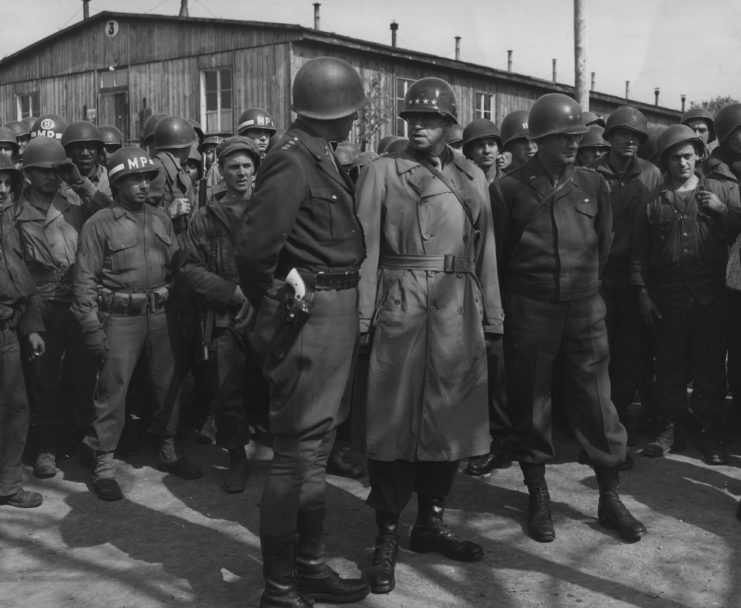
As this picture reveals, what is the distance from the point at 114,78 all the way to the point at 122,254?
827 inches

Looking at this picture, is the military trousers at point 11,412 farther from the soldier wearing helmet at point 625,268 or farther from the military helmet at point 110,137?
the soldier wearing helmet at point 625,268

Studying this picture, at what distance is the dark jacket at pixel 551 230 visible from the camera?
15.7 ft

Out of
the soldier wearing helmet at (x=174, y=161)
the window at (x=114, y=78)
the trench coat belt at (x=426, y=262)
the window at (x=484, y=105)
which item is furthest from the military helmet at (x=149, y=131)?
the window at (x=484, y=105)

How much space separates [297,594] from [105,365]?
2576 mm

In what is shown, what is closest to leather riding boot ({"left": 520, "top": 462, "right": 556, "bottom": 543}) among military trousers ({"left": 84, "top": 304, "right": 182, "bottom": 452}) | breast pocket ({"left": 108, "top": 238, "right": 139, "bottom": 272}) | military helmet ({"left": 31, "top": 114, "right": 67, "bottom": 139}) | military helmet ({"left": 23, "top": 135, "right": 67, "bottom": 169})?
military trousers ({"left": 84, "top": 304, "right": 182, "bottom": 452})

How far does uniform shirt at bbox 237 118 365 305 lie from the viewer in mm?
3596

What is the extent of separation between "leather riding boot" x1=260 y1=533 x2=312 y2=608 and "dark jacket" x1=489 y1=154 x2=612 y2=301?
2039 mm

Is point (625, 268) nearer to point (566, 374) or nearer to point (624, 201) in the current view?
point (624, 201)

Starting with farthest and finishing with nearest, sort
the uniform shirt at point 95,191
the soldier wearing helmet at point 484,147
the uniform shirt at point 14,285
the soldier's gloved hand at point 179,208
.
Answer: the soldier wearing helmet at point 484,147 < the soldier's gloved hand at point 179,208 < the uniform shirt at point 95,191 < the uniform shirt at point 14,285

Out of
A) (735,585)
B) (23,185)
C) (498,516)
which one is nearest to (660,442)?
(498,516)

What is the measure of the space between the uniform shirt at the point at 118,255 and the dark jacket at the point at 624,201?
10.8 ft

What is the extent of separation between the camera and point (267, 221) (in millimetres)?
3586

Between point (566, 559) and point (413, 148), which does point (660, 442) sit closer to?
point (566, 559)

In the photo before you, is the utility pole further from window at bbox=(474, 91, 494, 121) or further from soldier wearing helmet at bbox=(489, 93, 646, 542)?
soldier wearing helmet at bbox=(489, 93, 646, 542)
